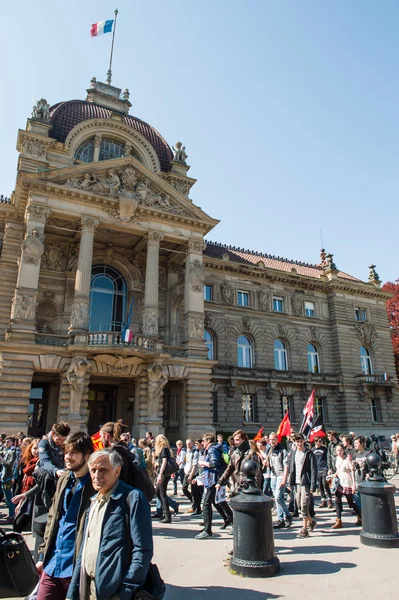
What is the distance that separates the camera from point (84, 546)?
3539mm

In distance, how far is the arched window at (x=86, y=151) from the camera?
95.7 feet

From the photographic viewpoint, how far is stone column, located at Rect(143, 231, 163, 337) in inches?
961

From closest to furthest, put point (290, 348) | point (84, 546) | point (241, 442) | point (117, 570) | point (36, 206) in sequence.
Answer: point (117, 570), point (84, 546), point (241, 442), point (36, 206), point (290, 348)

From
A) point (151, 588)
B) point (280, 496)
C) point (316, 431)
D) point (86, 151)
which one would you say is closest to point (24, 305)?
point (86, 151)

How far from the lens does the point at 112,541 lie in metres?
3.29

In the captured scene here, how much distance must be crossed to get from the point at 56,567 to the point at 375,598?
4306 millimetres

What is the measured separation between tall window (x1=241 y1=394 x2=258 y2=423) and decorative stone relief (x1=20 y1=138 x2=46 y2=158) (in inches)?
862

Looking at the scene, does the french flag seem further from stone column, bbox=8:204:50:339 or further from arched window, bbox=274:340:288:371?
arched window, bbox=274:340:288:371

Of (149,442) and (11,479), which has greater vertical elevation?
(149,442)

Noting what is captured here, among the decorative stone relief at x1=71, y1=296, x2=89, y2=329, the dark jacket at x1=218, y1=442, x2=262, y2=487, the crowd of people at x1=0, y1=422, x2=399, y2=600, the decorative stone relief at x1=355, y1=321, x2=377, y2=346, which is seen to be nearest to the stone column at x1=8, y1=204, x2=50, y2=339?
the decorative stone relief at x1=71, y1=296, x2=89, y2=329

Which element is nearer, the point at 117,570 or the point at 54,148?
the point at 117,570

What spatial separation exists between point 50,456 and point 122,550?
339 centimetres

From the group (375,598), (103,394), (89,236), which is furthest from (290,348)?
(375,598)

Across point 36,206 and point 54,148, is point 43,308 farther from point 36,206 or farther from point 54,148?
→ point 54,148
